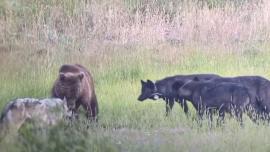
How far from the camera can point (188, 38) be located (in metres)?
11.8

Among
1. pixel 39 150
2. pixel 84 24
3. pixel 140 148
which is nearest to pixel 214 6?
pixel 84 24

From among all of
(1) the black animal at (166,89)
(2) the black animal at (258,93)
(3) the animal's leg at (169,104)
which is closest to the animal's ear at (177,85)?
(1) the black animal at (166,89)

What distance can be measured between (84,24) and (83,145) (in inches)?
264

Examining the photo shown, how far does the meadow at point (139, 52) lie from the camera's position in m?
7.27

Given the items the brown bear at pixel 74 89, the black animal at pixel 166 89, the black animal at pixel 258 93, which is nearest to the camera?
the brown bear at pixel 74 89

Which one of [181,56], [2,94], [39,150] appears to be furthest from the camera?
[181,56]

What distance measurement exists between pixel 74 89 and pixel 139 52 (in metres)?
3.53

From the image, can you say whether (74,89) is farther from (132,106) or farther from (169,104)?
(169,104)

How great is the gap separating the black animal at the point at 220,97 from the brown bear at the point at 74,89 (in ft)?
4.06

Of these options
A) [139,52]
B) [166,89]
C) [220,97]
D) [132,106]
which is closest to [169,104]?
[166,89]

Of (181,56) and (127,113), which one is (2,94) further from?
(181,56)

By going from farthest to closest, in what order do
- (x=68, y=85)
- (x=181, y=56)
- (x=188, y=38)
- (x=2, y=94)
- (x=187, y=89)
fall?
(x=188, y=38) → (x=181, y=56) → (x=2, y=94) → (x=187, y=89) → (x=68, y=85)

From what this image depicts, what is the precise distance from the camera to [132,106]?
882 cm

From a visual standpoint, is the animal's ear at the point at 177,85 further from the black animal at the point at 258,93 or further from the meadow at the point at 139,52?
the black animal at the point at 258,93
